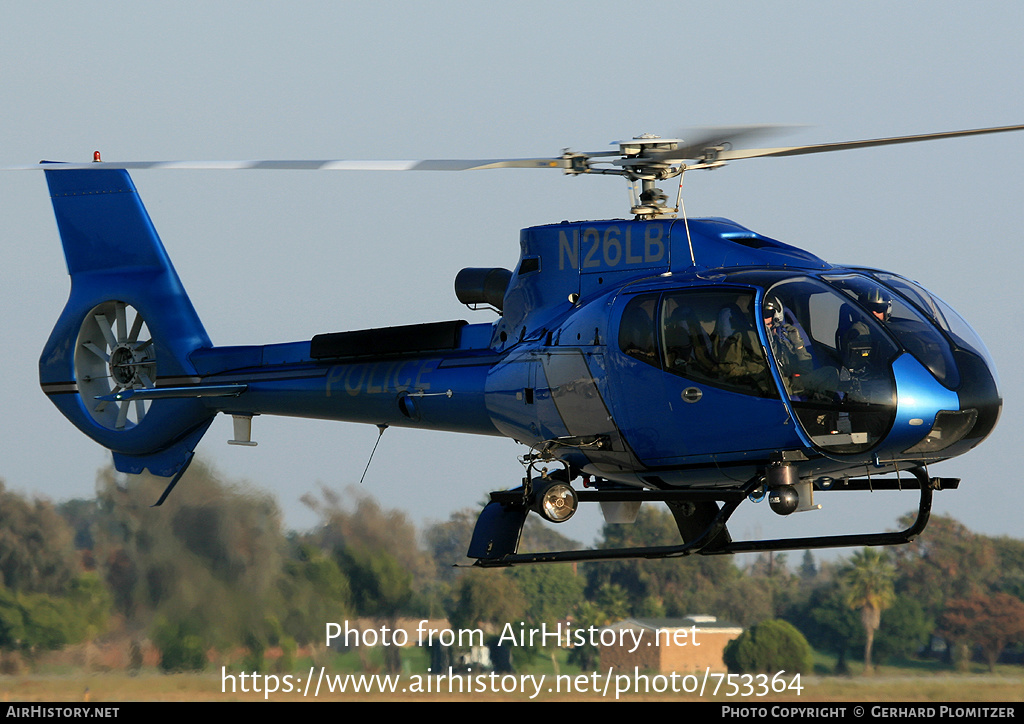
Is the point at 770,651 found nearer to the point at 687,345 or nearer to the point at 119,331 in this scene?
the point at 119,331

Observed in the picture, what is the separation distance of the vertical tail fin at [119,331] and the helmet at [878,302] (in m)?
6.50

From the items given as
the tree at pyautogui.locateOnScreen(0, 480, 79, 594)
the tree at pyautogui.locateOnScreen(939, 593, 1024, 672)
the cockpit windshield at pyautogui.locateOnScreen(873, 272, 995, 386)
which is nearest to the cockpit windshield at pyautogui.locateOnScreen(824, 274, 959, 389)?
the cockpit windshield at pyautogui.locateOnScreen(873, 272, 995, 386)

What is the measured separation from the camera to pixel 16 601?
715 inches

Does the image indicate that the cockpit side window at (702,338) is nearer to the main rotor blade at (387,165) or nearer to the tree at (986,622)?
the main rotor blade at (387,165)

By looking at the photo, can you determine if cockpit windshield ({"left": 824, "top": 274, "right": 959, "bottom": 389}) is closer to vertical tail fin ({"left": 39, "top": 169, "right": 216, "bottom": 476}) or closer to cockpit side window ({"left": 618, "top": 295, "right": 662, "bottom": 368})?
cockpit side window ({"left": 618, "top": 295, "right": 662, "bottom": 368})

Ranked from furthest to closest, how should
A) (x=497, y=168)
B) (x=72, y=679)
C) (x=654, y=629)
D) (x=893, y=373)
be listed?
(x=654, y=629) < (x=72, y=679) < (x=497, y=168) < (x=893, y=373)

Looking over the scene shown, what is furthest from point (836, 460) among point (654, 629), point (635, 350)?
point (654, 629)

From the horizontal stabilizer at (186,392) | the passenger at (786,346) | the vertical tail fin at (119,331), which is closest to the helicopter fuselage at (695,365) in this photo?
the passenger at (786,346)

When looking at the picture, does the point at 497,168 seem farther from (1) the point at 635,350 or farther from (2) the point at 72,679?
(2) the point at 72,679

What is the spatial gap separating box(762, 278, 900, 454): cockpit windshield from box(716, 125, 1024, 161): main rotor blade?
4.66 feet

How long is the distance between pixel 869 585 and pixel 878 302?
636 inches

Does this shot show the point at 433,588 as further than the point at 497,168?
Yes

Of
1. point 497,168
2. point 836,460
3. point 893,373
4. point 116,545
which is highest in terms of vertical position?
point 497,168
